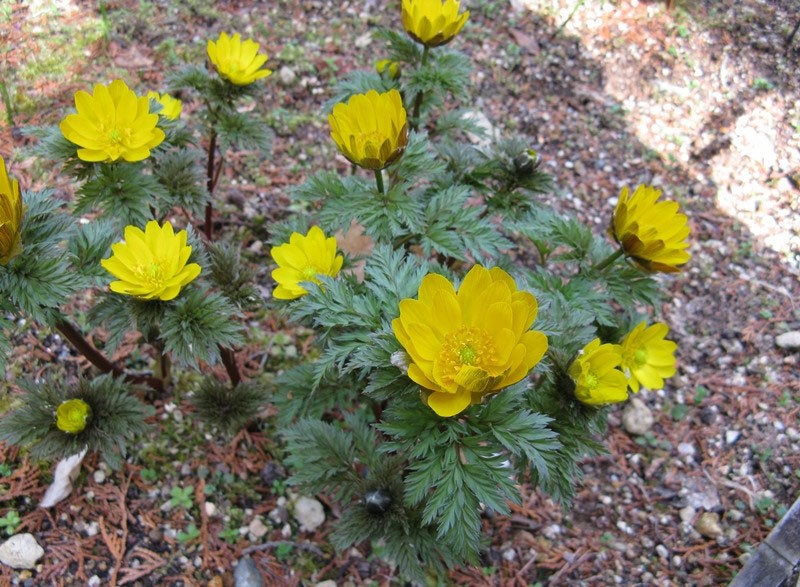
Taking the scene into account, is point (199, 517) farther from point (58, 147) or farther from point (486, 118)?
point (486, 118)

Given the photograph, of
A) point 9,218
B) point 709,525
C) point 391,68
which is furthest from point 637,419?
point 9,218

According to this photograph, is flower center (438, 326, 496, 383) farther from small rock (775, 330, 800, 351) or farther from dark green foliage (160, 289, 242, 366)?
small rock (775, 330, 800, 351)

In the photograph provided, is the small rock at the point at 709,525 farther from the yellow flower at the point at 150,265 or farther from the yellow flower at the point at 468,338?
the yellow flower at the point at 150,265

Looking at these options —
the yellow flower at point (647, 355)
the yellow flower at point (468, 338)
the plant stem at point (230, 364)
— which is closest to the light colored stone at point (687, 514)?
the yellow flower at point (647, 355)

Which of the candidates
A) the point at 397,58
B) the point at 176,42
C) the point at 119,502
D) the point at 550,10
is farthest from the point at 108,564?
the point at 550,10

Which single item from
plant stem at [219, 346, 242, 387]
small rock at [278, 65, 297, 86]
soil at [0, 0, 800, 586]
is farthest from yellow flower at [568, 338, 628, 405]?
small rock at [278, 65, 297, 86]

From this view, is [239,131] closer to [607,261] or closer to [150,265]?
[150,265]

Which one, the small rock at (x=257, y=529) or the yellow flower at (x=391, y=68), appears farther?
the yellow flower at (x=391, y=68)
